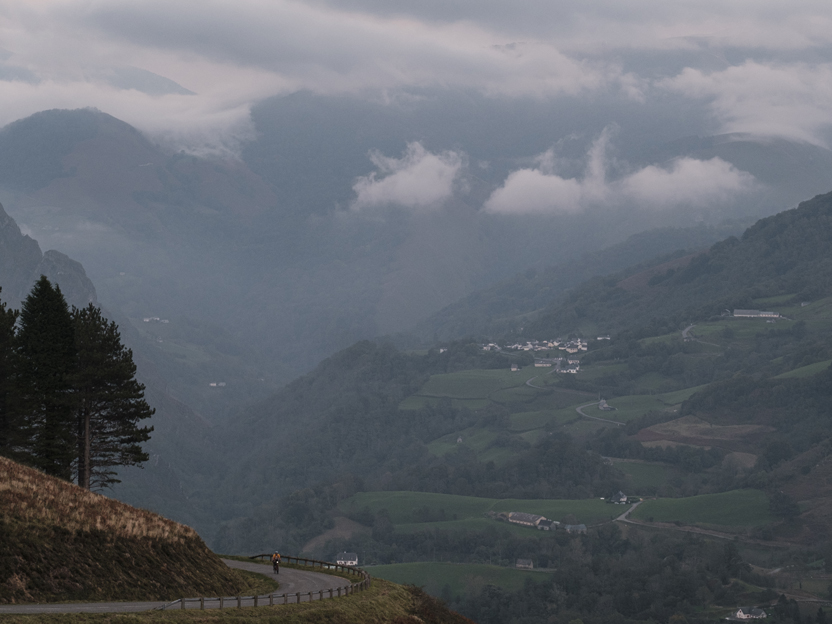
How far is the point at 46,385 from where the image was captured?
6150cm

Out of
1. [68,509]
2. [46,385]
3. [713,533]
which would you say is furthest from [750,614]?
[68,509]

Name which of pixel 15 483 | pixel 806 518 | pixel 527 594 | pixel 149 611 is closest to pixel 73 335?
pixel 15 483

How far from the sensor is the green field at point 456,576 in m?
167

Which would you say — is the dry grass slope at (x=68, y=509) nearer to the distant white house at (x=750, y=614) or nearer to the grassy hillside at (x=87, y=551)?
the grassy hillside at (x=87, y=551)

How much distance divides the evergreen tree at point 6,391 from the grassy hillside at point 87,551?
1463 cm

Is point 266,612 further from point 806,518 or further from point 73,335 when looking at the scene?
point 806,518

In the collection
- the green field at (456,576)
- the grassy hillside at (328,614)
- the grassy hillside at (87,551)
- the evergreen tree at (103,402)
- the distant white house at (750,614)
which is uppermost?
the evergreen tree at (103,402)

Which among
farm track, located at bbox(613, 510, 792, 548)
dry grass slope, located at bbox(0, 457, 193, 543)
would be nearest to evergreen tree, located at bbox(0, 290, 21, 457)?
dry grass slope, located at bbox(0, 457, 193, 543)

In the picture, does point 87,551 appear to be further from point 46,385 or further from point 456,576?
point 456,576

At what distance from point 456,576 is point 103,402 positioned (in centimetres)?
11859

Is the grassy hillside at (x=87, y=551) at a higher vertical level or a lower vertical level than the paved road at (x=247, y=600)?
higher

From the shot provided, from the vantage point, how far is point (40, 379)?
61.6 metres

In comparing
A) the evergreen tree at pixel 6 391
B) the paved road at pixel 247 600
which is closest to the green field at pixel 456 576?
the paved road at pixel 247 600

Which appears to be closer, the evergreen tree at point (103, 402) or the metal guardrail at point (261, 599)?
the metal guardrail at point (261, 599)
